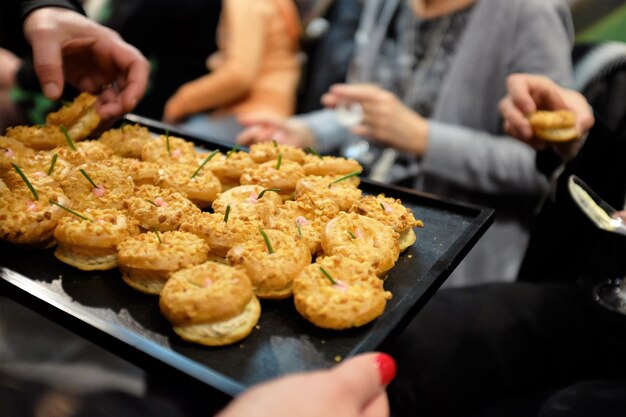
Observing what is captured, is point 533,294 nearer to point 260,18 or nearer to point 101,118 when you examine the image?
point 101,118

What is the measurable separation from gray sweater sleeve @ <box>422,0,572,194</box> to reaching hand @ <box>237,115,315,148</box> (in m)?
0.62

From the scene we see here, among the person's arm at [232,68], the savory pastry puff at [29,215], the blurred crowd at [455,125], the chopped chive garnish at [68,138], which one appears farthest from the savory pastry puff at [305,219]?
the person's arm at [232,68]

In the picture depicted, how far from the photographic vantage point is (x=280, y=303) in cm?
118

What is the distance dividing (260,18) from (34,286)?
2444 mm

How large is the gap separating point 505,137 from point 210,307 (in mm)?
1799

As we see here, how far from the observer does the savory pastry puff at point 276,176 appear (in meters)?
1.52

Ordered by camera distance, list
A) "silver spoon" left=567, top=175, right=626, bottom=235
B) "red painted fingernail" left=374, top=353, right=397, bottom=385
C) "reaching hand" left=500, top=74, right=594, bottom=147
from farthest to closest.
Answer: "reaching hand" left=500, top=74, right=594, bottom=147 → "silver spoon" left=567, top=175, right=626, bottom=235 → "red painted fingernail" left=374, top=353, right=397, bottom=385

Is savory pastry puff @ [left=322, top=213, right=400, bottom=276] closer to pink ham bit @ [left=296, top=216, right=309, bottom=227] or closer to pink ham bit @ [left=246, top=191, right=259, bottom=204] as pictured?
pink ham bit @ [left=296, top=216, right=309, bottom=227]

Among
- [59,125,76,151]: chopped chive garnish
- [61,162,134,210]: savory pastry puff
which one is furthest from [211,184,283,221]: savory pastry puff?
[59,125,76,151]: chopped chive garnish

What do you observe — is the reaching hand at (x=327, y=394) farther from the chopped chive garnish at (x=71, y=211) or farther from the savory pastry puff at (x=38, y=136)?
the savory pastry puff at (x=38, y=136)

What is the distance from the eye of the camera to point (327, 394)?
0.80 meters

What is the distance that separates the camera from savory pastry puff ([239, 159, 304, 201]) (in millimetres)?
1520

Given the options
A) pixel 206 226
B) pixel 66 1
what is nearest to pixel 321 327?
pixel 206 226

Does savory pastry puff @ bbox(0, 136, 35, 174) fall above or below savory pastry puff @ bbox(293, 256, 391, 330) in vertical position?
below
